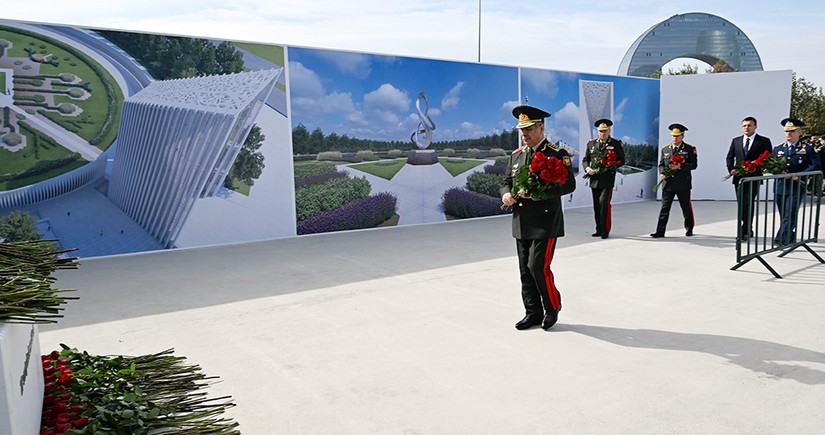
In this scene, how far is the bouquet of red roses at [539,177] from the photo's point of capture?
4.41m

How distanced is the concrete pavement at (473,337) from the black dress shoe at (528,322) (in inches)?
3.4

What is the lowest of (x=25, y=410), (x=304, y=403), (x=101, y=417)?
(x=304, y=403)

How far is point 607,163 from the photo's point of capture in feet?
29.5

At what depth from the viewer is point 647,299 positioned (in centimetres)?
556

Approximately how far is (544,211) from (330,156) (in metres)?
6.08

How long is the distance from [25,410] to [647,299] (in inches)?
194

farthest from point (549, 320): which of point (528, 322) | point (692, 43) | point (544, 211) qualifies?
point (692, 43)

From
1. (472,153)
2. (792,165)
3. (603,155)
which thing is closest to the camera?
(792,165)

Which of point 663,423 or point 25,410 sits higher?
point 25,410

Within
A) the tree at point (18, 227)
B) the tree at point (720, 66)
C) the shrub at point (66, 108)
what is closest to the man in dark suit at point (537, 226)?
the shrub at point (66, 108)

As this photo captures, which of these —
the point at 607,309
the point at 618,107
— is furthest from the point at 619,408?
the point at 618,107

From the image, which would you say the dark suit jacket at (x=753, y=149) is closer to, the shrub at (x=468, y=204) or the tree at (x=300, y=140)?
the shrub at (x=468, y=204)

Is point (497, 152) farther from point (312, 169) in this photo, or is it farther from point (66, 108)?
point (66, 108)

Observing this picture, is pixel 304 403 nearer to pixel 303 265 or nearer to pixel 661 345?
pixel 661 345
